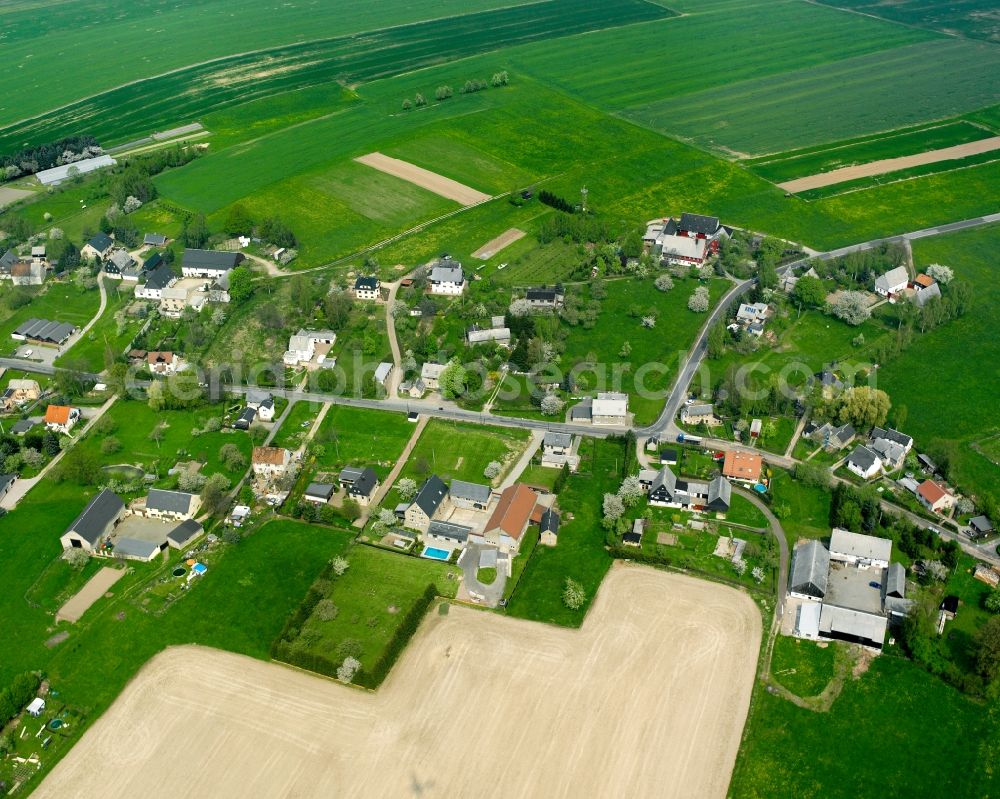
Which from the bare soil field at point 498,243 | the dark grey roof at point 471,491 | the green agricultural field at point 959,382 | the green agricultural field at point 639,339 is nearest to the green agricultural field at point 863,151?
the green agricultural field at point 959,382

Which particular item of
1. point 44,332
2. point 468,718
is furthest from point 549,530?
point 44,332

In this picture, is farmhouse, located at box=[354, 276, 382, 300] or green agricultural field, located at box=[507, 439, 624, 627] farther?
farmhouse, located at box=[354, 276, 382, 300]

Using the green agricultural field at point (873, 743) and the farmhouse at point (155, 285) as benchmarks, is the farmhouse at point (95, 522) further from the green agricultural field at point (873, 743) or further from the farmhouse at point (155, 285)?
the green agricultural field at point (873, 743)

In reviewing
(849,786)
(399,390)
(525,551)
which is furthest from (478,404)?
(849,786)

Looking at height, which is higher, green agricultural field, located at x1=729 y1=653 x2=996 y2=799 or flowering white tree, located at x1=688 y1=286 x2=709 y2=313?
flowering white tree, located at x1=688 y1=286 x2=709 y2=313

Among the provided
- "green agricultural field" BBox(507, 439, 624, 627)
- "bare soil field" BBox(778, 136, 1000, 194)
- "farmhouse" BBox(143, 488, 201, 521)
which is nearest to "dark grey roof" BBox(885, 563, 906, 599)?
"green agricultural field" BBox(507, 439, 624, 627)

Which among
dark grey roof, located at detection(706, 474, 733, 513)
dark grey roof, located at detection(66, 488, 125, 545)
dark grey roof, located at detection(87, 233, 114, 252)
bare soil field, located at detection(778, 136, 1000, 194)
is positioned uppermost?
dark grey roof, located at detection(87, 233, 114, 252)

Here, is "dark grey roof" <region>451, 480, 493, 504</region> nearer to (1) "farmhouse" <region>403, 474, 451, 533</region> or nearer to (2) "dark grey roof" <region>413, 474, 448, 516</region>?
(2) "dark grey roof" <region>413, 474, 448, 516</region>
